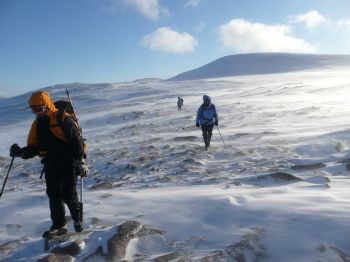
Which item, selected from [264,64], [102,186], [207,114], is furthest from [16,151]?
[264,64]

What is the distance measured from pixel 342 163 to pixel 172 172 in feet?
15.1

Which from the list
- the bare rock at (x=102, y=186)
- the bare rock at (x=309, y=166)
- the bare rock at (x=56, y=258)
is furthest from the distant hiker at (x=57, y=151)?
the bare rock at (x=309, y=166)

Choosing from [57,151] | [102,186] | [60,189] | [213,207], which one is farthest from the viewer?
[102,186]

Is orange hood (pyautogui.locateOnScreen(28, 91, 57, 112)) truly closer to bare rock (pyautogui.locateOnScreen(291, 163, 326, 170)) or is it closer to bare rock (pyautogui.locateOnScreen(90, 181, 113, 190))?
bare rock (pyautogui.locateOnScreen(90, 181, 113, 190))

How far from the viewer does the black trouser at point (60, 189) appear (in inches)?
234

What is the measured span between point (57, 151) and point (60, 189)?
1.90 feet

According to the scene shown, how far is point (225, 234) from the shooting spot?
216 inches

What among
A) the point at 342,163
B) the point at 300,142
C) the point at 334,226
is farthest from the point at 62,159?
the point at 300,142

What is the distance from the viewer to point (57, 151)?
5.90m

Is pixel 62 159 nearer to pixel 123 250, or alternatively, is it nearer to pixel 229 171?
pixel 123 250

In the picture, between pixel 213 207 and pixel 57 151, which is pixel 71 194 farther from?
pixel 213 207

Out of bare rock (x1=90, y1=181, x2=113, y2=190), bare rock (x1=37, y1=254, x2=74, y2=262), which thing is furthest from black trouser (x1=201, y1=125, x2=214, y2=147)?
bare rock (x1=37, y1=254, x2=74, y2=262)

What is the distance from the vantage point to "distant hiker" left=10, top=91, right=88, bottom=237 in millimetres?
5828

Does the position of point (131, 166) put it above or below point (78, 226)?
below
